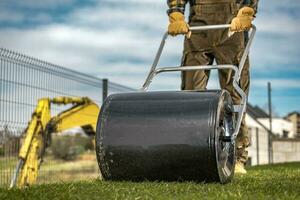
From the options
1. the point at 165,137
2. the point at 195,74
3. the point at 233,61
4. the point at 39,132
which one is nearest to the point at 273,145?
the point at 39,132

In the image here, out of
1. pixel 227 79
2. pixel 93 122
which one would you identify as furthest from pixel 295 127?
pixel 227 79

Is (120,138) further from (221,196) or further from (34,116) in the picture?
(34,116)

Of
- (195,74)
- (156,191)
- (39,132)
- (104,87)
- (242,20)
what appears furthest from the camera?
(104,87)

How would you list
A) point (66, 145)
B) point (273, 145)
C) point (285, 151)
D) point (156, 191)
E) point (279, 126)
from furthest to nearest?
point (279, 126) < point (285, 151) < point (273, 145) < point (66, 145) < point (156, 191)

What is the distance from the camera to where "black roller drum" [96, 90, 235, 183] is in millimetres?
4152

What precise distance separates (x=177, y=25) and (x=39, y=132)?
424cm

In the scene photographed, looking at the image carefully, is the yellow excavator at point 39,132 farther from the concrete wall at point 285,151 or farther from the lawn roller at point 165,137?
the concrete wall at point 285,151

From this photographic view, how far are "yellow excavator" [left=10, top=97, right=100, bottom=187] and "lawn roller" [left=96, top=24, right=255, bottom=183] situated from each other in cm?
409

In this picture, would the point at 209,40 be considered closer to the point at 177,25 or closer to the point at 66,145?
the point at 177,25

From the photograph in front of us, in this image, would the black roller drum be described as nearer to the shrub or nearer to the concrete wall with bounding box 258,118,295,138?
the shrub

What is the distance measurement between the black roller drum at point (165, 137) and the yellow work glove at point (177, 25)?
122 centimetres

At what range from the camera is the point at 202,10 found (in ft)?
19.1

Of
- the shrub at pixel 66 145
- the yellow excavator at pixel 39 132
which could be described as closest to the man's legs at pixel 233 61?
the yellow excavator at pixel 39 132

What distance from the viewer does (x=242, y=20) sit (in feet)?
17.6
